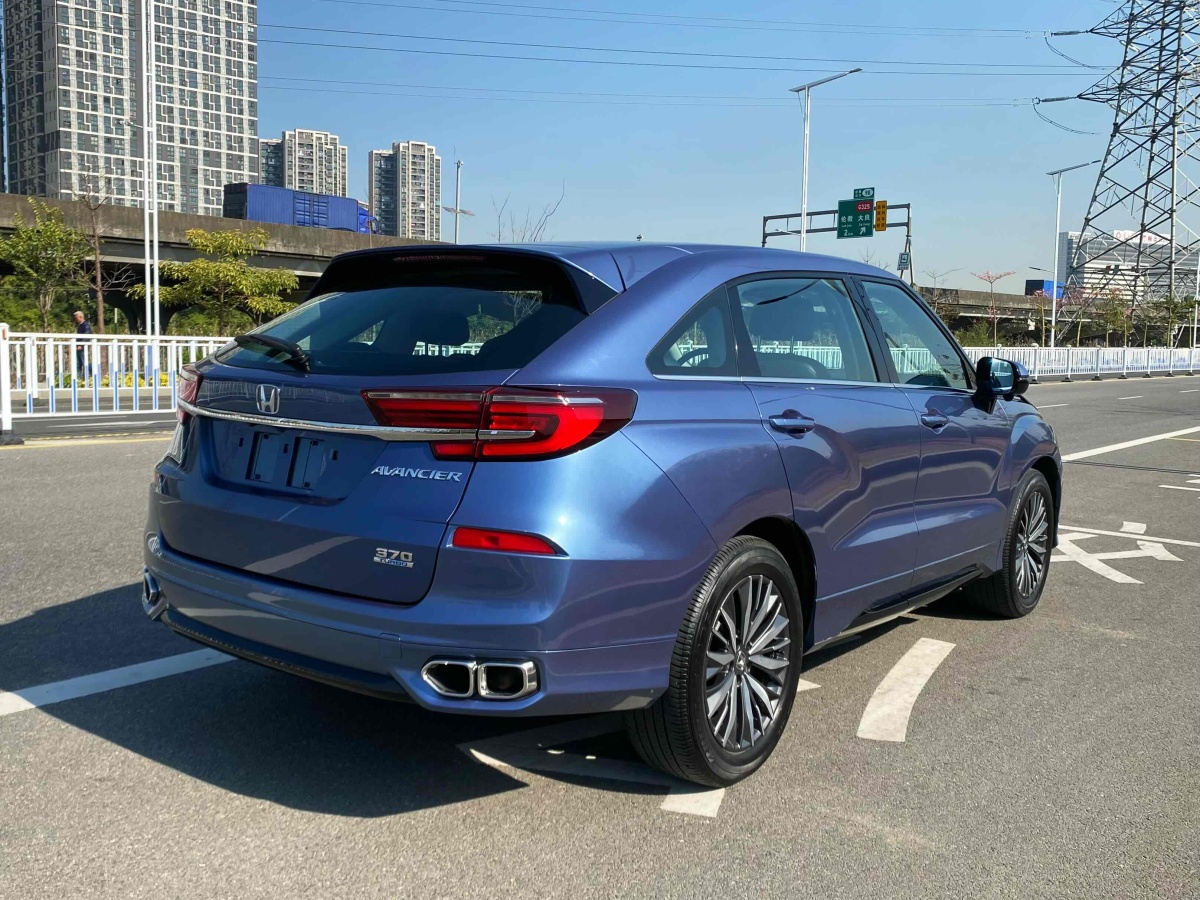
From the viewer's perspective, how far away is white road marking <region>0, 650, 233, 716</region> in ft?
13.1

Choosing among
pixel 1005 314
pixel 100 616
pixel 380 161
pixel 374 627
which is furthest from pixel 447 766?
pixel 380 161

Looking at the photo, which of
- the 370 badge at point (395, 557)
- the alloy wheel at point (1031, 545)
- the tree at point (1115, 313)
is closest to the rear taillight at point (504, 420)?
the 370 badge at point (395, 557)

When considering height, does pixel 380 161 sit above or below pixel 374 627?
above

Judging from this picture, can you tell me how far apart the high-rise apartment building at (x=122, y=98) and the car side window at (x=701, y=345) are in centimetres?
15841

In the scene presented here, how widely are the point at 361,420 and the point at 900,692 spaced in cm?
255

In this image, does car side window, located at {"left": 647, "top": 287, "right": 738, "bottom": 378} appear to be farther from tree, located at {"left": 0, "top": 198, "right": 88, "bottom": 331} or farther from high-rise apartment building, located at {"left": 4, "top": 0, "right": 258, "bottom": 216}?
high-rise apartment building, located at {"left": 4, "top": 0, "right": 258, "bottom": 216}

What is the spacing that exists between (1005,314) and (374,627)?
3253 inches

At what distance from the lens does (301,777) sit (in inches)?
136

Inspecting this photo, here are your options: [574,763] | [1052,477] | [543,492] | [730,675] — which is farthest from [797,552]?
[1052,477]

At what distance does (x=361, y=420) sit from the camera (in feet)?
10.2

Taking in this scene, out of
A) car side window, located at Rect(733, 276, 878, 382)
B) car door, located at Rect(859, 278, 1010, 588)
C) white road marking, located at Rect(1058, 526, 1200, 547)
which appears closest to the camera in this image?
car side window, located at Rect(733, 276, 878, 382)

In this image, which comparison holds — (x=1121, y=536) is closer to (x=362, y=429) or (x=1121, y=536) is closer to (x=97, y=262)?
(x=362, y=429)

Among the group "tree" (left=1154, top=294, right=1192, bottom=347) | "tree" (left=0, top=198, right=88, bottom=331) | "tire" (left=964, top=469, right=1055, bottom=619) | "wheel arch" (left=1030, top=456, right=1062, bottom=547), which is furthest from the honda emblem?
"tree" (left=1154, top=294, right=1192, bottom=347)

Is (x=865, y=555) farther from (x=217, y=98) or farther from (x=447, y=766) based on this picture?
(x=217, y=98)
